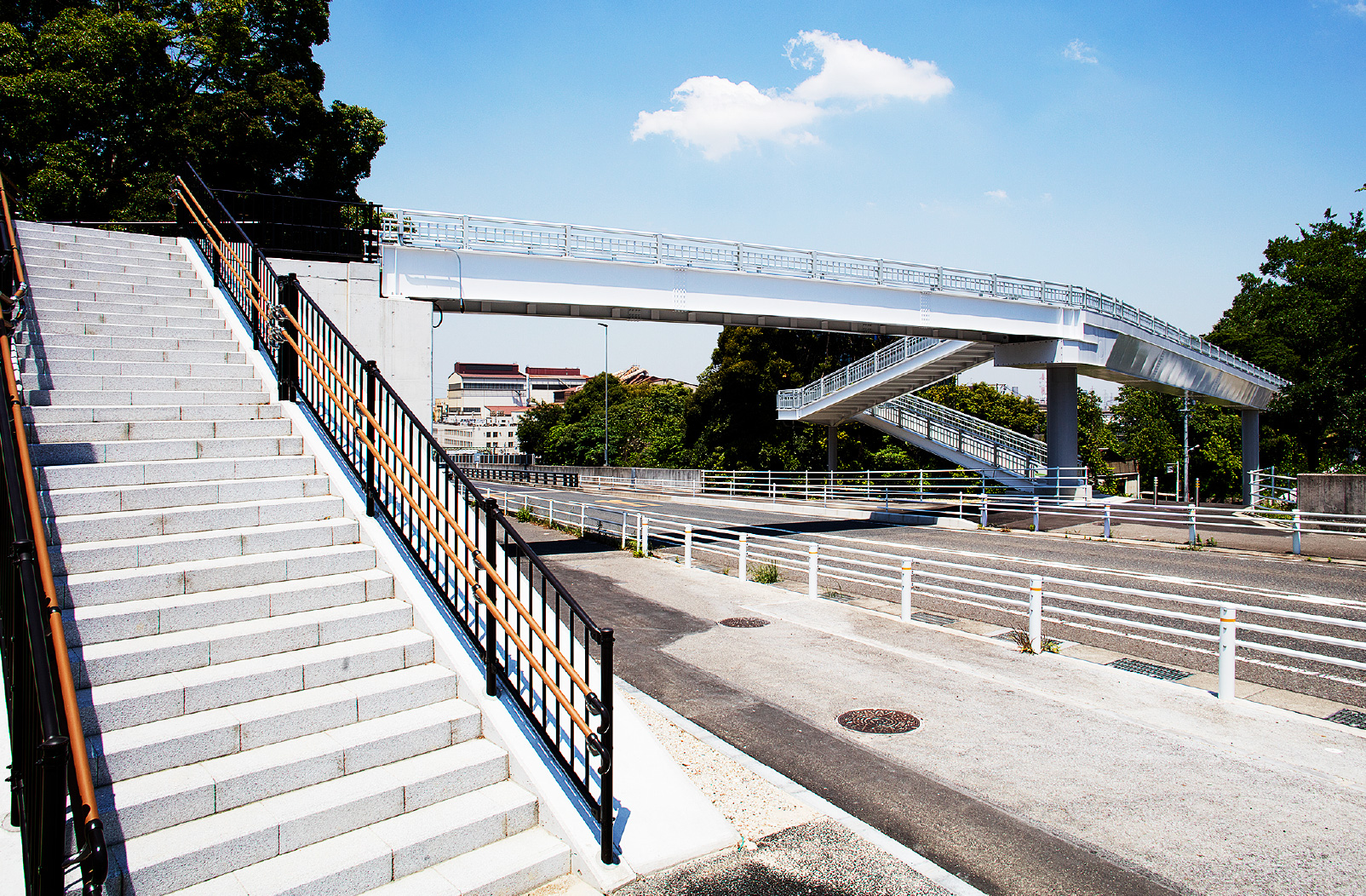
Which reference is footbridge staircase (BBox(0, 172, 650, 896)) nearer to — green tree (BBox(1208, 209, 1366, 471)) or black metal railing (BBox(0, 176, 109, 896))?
black metal railing (BBox(0, 176, 109, 896))

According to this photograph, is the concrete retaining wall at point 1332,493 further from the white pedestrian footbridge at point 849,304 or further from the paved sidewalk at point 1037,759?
the paved sidewalk at point 1037,759

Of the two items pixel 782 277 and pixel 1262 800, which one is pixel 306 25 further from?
pixel 1262 800

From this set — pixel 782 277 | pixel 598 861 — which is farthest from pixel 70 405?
pixel 782 277

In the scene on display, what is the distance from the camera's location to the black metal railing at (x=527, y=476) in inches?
2323

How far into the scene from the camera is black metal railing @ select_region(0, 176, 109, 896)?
2.87m

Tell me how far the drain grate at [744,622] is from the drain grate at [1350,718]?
22.4 ft

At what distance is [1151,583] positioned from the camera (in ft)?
48.5

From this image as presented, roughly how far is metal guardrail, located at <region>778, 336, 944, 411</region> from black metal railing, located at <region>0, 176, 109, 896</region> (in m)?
30.1

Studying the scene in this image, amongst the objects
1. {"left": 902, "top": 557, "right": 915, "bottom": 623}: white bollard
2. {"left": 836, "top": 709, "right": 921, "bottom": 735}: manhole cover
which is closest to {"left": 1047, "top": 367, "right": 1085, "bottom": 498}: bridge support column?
{"left": 902, "top": 557, "right": 915, "bottom": 623}: white bollard

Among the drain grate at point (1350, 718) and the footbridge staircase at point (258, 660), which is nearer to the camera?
the footbridge staircase at point (258, 660)

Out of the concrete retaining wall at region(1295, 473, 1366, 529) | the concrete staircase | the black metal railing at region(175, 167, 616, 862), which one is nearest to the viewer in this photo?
the concrete staircase

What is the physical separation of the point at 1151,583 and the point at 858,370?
74.5 feet

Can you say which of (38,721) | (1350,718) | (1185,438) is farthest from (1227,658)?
(1185,438)

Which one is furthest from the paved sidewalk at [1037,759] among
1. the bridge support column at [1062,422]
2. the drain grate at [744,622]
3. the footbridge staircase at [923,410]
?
the bridge support column at [1062,422]
